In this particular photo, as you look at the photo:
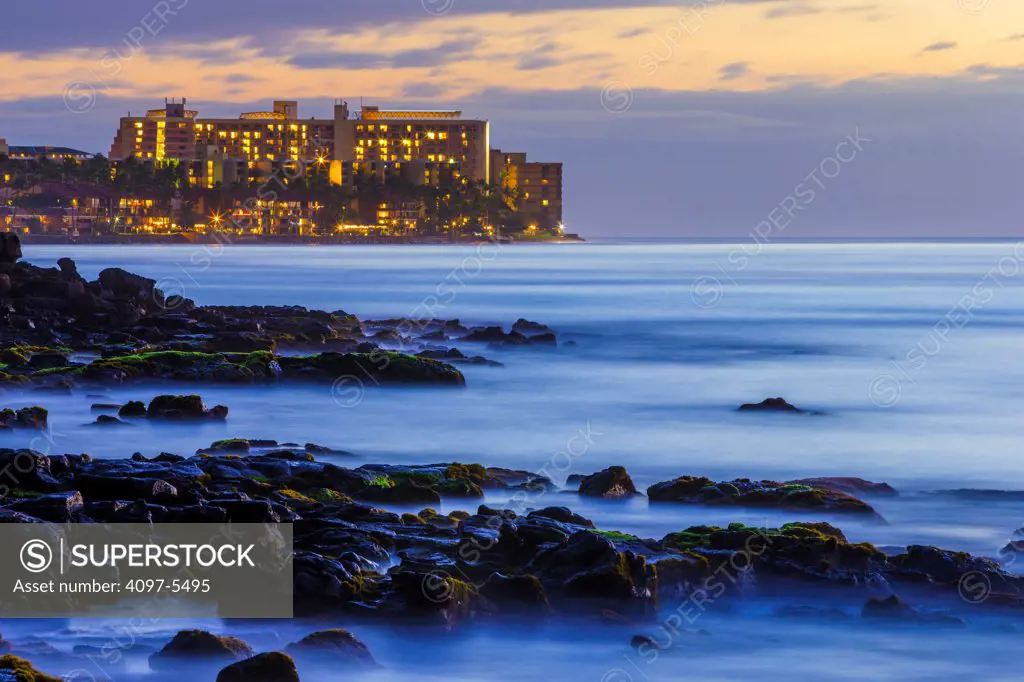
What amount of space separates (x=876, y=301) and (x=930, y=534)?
55305 mm

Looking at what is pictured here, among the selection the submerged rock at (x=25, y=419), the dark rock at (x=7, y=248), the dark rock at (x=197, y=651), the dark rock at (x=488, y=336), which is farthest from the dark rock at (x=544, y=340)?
the dark rock at (x=197, y=651)

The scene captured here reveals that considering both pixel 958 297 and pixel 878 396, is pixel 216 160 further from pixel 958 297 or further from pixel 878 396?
pixel 878 396

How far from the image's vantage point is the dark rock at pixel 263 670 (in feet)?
27.7

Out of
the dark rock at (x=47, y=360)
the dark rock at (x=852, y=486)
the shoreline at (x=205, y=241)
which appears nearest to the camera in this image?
the dark rock at (x=852, y=486)

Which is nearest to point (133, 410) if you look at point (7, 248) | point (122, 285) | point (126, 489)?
point (126, 489)

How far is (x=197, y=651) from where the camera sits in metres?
9.13

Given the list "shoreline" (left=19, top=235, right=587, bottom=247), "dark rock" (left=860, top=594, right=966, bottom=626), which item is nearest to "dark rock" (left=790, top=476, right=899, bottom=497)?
"dark rock" (left=860, top=594, right=966, bottom=626)

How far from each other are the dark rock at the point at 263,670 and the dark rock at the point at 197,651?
0.56 metres

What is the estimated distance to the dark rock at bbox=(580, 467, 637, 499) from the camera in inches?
571

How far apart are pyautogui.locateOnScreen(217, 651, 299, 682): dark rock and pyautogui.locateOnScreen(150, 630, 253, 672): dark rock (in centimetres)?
56

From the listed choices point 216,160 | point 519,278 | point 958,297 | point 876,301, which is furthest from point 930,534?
point 216,160

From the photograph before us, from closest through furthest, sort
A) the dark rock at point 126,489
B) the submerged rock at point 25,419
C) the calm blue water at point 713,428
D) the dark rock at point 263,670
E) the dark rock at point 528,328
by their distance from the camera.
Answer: the dark rock at point 263,670, the calm blue water at point 713,428, the dark rock at point 126,489, the submerged rock at point 25,419, the dark rock at point 528,328

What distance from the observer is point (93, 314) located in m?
34.6

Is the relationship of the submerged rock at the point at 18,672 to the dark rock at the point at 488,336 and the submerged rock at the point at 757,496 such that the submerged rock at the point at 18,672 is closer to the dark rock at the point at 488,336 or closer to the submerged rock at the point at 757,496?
the submerged rock at the point at 757,496
